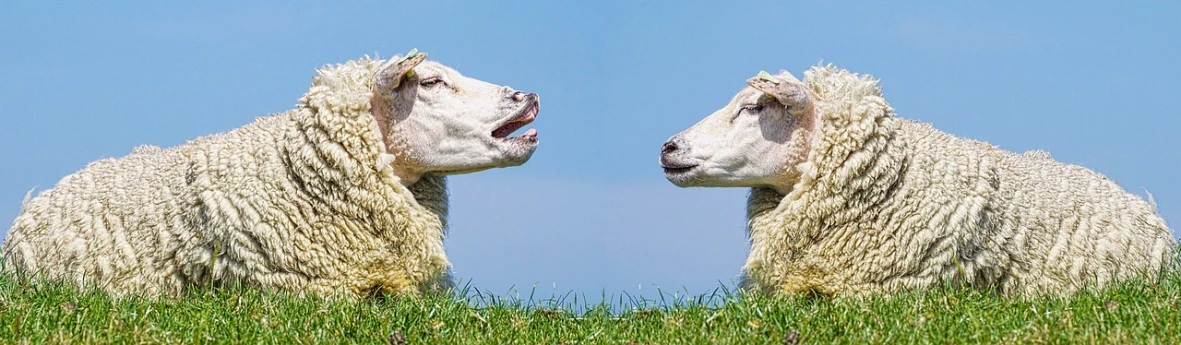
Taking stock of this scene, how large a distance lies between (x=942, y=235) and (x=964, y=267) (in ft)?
0.81

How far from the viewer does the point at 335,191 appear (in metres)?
8.32

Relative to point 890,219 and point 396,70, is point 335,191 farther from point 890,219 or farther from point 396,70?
point 890,219

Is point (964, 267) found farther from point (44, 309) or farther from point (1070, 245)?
point (44, 309)

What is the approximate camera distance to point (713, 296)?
7.98 meters

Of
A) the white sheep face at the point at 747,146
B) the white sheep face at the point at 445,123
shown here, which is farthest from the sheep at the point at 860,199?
the white sheep face at the point at 445,123

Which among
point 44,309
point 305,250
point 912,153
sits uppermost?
point 912,153

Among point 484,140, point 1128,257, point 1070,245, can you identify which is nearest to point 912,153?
point 1070,245

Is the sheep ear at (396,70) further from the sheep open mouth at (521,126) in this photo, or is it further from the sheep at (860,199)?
the sheep at (860,199)

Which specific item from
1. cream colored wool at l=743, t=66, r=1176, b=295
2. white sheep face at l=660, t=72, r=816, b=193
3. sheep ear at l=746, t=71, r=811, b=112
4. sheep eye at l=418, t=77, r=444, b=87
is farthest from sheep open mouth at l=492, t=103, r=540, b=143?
cream colored wool at l=743, t=66, r=1176, b=295

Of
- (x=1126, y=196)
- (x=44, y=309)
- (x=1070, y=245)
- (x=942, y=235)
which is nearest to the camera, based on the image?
(x=44, y=309)

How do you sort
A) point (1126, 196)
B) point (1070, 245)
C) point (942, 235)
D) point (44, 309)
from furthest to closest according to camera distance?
point (1126, 196)
point (1070, 245)
point (942, 235)
point (44, 309)

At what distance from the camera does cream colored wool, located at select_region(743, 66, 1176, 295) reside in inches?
322

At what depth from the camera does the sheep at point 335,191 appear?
8.24 m

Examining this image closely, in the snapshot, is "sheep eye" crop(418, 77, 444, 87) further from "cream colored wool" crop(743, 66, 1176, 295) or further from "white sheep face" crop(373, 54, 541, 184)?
"cream colored wool" crop(743, 66, 1176, 295)
